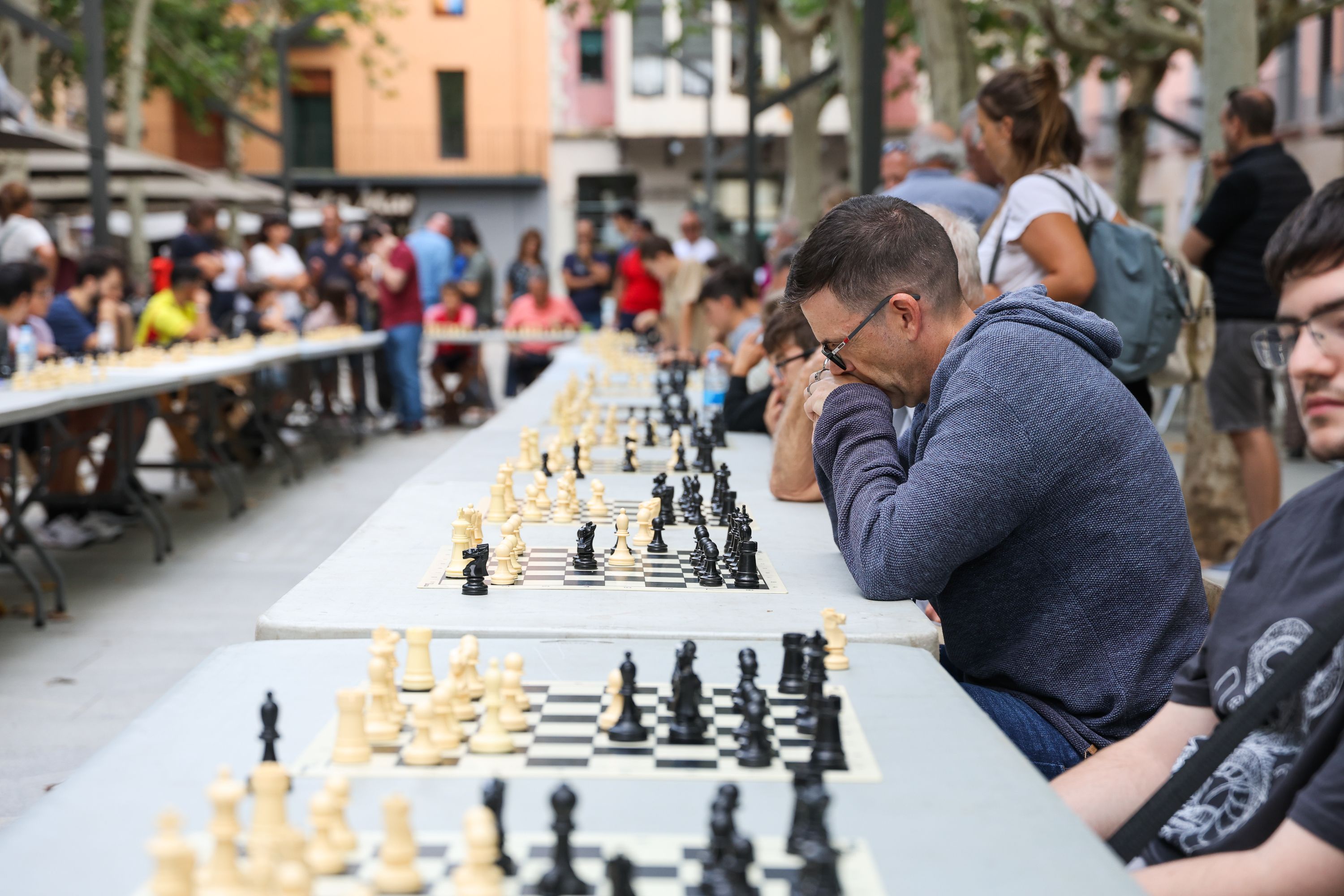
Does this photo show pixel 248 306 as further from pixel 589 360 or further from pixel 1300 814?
pixel 1300 814

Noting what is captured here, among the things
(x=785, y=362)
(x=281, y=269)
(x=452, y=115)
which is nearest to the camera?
(x=785, y=362)

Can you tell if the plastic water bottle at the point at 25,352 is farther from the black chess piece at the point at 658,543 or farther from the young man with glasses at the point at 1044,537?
the young man with glasses at the point at 1044,537

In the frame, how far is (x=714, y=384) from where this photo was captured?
584cm

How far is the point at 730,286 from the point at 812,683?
5.50 m

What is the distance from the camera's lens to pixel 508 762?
62.1 inches

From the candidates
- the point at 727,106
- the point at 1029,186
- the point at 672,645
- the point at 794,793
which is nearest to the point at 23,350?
the point at 1029,186

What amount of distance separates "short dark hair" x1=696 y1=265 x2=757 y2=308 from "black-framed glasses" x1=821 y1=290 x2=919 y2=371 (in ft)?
15.0

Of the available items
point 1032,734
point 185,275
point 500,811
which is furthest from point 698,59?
point 500,811

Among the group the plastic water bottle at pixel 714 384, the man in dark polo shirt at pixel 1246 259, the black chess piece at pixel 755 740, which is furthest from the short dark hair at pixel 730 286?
the black chess piece at pixel 755 740

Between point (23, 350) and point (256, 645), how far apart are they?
513 cm

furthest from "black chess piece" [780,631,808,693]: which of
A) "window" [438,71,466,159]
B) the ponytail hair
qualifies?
"window" [438,71,466,159]

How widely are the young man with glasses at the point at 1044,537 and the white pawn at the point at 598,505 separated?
901 mm

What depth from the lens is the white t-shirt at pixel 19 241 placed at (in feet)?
27.6

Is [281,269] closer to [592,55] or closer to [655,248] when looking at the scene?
[655,248]
